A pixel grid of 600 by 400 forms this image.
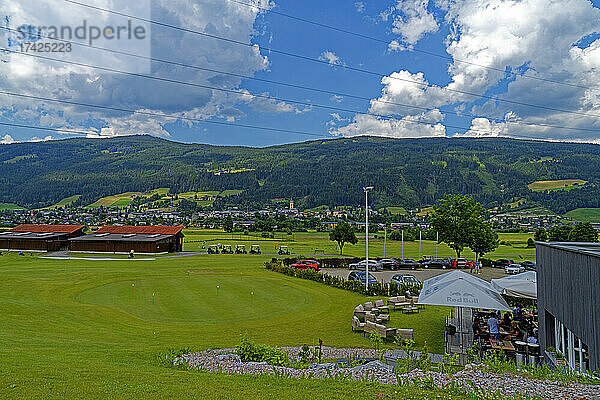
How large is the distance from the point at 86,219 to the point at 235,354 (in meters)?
166

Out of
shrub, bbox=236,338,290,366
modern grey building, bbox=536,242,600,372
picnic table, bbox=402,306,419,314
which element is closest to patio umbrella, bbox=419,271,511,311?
modern grey building, bbox=536,242,600,372

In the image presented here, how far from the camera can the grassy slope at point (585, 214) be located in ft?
496

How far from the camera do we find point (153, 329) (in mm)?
18703

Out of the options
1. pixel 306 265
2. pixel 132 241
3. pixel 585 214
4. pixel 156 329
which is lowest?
pixel 306 265

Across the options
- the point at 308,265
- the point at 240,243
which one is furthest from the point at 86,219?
the point at 308,265

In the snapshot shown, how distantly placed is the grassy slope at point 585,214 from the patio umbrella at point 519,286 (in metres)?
159

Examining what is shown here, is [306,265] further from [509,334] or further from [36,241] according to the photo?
[36,241]

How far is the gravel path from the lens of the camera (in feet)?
27.7

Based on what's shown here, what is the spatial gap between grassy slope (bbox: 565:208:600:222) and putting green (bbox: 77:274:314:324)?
15662 cm

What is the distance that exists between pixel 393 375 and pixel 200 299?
58.4 feet

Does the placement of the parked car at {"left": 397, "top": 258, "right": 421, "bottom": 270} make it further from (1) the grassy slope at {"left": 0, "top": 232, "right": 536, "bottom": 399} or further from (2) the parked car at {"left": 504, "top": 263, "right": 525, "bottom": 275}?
(1) the grassy slope at {"left": 0, "top": 232, "right": 536, "bottom": 399}

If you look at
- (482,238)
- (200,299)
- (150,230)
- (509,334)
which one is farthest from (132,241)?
(509,334)

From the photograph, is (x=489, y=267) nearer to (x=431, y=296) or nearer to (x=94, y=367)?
(x=431, y=296)

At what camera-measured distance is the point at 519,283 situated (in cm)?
1788
